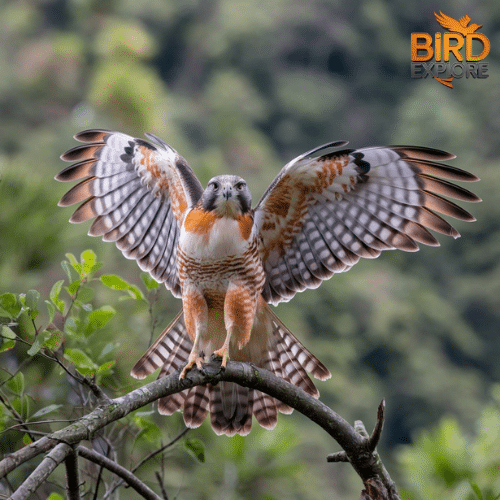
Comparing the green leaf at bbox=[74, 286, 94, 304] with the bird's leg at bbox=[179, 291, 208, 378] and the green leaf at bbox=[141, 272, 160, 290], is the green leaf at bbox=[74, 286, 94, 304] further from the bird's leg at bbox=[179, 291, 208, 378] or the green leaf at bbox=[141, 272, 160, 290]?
the bird's leg at bbox=[179, 291, 208, 378]

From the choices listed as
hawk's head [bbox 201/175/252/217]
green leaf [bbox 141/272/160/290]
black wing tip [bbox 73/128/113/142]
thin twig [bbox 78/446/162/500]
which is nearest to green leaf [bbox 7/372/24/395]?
thin twig [bbox 78/446/162/500]

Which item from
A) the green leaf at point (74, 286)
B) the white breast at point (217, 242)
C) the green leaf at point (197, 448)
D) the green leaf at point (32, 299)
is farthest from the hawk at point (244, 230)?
the green leaf at point (32, 299)

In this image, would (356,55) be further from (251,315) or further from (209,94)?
(251,315)

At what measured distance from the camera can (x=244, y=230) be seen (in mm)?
2738

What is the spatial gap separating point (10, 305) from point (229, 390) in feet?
4.52

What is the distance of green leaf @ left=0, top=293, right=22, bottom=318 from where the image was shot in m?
1.75

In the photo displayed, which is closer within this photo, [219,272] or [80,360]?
[80,360]

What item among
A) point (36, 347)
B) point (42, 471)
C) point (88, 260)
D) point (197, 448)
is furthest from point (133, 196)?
point (42, 471)

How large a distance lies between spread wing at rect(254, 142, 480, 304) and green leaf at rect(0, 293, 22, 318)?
1348mm

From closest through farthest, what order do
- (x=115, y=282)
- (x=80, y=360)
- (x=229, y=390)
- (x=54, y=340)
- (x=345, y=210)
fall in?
1. (x=54, y=340)
2. (x=80, y=360)
3. (x=115, y=282)
4. (x=229, y=390)
5. (x=345, y=210)

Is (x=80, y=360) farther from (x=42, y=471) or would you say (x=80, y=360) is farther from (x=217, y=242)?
(x=217, y=242)

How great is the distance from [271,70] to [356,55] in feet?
18.0

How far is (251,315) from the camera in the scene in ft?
9.23

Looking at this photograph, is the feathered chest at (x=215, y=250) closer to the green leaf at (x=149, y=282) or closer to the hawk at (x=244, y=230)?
the hawk at (x=244, y=230)
